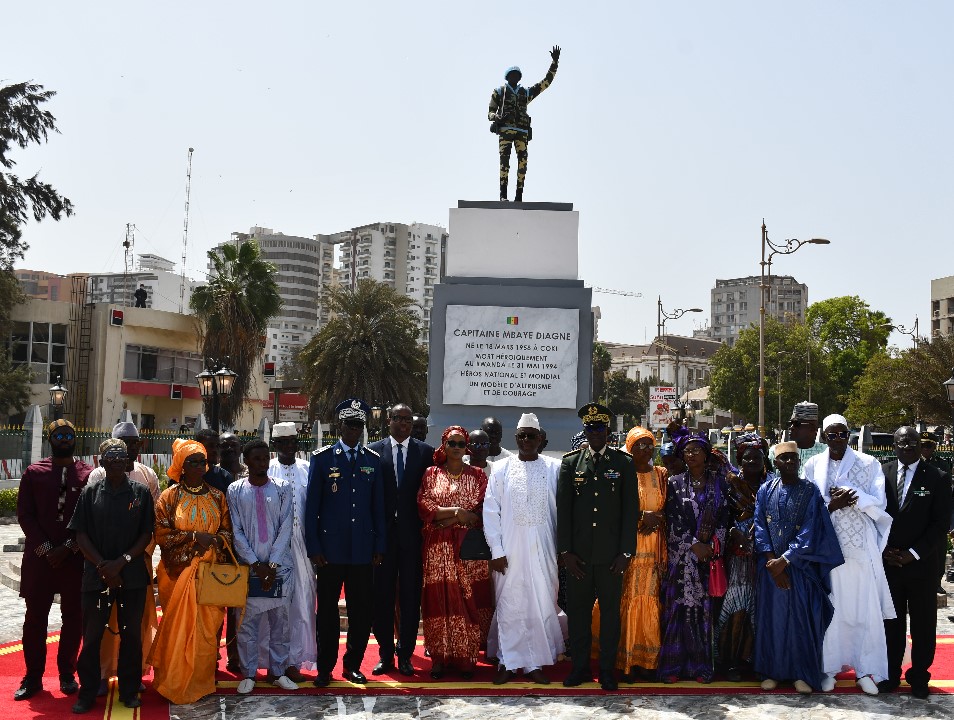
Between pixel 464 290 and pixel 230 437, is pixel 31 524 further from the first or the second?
pixel 464 290

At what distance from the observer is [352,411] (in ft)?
22.9

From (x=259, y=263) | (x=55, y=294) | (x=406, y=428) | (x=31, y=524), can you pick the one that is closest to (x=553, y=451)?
(x=406, y=428)

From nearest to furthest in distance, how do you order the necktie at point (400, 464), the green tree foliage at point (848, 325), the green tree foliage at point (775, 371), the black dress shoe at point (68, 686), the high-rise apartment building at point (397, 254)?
the black dress shoe at point (68, 686)
the necktie at point (400, 464)
the green tree foliage at point (775, 371)
the green tree foliage at point (848, 325)
the high-rise apartment building at point (397, 254)

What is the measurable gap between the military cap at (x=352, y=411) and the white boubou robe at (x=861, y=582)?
10.6ft

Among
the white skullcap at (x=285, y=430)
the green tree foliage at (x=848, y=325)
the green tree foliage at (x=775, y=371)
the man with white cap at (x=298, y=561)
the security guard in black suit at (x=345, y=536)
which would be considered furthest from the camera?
the green tree foliage at (x=848, y=325)

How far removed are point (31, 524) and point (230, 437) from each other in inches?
67.7

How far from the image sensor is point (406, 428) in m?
7.46

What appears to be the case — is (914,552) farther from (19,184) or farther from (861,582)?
(19,184)

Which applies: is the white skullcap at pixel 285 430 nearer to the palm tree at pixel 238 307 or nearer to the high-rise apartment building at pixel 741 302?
the palm tree at pixel 238 307

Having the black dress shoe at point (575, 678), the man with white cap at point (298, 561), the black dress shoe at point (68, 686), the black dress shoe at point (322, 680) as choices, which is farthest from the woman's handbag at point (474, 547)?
the black dress shoe at point (68, 686)

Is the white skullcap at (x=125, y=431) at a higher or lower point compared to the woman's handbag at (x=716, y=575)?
higher

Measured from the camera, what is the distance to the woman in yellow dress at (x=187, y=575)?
6266 mm

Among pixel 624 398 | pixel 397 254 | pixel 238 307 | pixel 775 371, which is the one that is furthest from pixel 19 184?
pixel 397 254

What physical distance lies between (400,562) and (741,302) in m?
166
